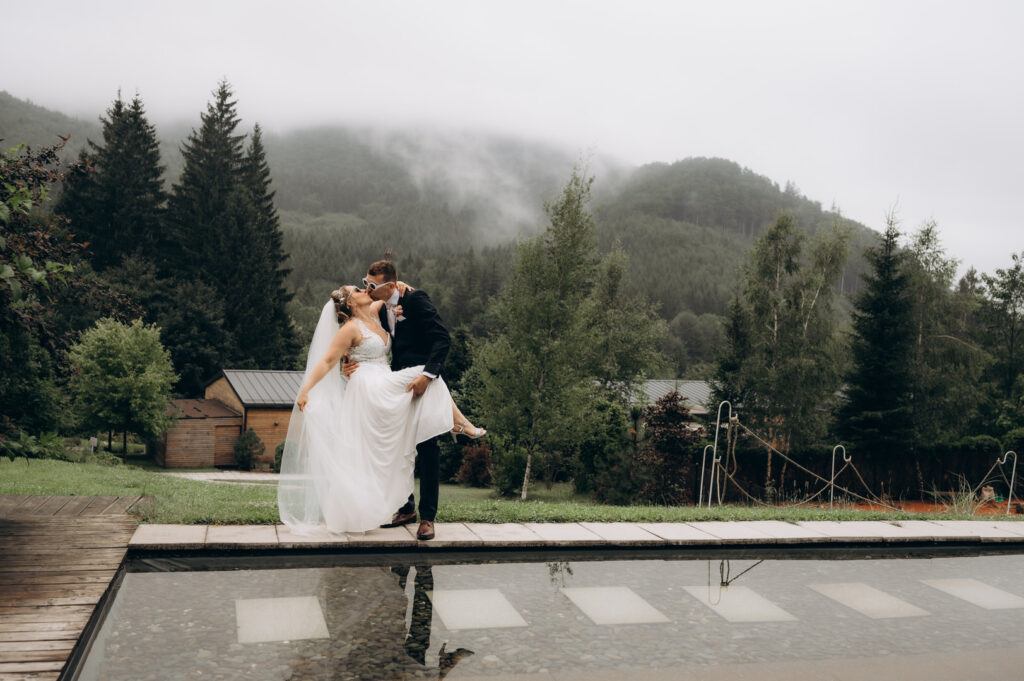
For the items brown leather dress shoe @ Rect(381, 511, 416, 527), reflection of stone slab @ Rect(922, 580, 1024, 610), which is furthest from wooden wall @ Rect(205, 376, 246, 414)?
A: reflection of stone slab @ Rect(922, 580, 1024, 610)

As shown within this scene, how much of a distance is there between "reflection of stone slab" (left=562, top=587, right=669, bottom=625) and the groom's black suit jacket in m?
2.07

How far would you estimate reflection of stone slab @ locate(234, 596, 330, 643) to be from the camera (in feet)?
11.3

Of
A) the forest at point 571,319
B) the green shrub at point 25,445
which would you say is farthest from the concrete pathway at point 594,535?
the forest at point 571,319

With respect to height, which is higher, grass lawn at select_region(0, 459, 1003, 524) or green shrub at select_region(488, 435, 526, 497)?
grass lawn at select_region(0, 459, 1003, 524)

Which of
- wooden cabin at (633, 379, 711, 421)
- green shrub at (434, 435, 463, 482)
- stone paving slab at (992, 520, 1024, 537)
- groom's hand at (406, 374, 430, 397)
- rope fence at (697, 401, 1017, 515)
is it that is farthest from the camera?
wooden cabin at (633, 379, 711, 421)

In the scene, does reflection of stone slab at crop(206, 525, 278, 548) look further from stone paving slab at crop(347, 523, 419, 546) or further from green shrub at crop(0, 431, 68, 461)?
green shrub at crop(0, 431, 68, 461)

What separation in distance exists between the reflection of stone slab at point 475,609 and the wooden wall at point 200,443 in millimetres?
39208

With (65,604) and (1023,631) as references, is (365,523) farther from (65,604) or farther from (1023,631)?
(1023,631)

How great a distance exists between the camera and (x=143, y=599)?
386 cm

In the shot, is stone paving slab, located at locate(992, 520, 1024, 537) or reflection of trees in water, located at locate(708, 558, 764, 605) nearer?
reflection of trees in water, located at locate(708, 558, 764, 605)

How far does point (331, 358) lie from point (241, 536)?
1.36 meters

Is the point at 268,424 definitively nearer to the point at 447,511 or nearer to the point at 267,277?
the point at 267,277

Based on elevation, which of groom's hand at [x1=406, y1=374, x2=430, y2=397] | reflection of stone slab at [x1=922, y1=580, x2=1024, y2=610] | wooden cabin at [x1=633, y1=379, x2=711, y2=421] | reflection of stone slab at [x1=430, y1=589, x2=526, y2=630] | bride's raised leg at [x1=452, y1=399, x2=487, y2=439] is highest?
groom's hand at [x1=406, y1=374, x2=430, y2=397]

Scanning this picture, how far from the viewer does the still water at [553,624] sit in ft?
10.5
